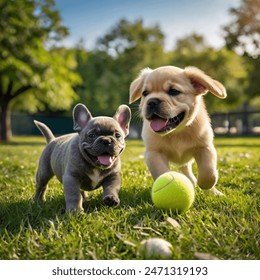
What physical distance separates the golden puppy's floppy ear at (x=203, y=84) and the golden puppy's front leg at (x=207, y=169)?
1.79 feet

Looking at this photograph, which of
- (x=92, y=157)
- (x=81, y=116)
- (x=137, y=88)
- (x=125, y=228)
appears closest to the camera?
(x=125, y=228)

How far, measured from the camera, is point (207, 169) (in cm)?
362

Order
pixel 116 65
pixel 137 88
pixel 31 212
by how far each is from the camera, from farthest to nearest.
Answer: pixel 116 65
pixel 137 88
pixel 31 212

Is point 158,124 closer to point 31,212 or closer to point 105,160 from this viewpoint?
point 105,160

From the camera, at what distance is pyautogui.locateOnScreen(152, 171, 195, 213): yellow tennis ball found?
114 inches

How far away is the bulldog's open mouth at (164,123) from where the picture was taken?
3.54 m

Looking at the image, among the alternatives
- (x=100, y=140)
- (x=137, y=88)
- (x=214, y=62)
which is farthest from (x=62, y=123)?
(x=100, y=140)

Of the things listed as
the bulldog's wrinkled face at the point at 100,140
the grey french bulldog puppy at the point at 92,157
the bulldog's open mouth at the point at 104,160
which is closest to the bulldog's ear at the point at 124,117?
the grey french bulldog puppy at the point at 92,157

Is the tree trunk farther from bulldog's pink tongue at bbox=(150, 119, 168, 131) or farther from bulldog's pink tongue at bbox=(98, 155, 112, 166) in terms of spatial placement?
bulldog's pink tongue at bbox=(98, 155, 112, 166)

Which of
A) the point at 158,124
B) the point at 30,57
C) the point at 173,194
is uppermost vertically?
the point at 30,57

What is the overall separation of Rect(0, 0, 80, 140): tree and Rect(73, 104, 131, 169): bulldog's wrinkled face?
14.6 metres

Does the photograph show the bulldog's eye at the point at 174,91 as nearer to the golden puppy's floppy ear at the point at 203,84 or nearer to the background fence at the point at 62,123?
the golden puppy's floppy ear at the point at 203,84

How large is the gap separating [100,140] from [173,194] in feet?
2.32

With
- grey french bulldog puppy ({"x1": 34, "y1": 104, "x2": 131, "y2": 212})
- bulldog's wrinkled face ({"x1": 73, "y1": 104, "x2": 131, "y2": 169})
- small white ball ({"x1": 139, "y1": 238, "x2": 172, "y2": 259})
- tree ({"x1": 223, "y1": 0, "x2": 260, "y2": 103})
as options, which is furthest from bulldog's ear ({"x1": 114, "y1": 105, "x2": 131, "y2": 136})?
tree ({"x1": 223, "y1": 0, "x2": 260, "y2": 103})
